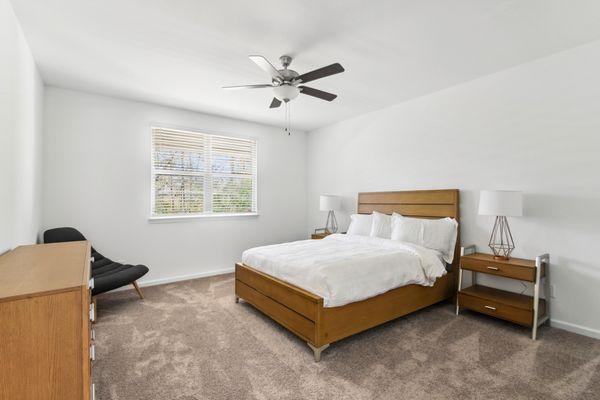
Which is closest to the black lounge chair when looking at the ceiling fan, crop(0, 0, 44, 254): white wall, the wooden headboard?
crop(0, 0, 44, 254): white wall

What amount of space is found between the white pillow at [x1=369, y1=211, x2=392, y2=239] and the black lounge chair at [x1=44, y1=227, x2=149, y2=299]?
2950mm

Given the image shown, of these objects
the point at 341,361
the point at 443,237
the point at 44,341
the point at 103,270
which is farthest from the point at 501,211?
the point at 103,270

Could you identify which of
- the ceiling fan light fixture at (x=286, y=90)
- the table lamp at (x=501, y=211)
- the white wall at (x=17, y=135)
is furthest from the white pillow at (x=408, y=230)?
the white wall at (x=17, y=135)

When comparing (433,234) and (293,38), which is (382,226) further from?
(293,38)

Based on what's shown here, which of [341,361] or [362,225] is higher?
[362,225]

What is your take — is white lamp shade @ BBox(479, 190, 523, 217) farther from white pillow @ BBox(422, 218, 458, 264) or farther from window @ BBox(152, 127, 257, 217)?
window @ BBox(152, 127, 257, 217)

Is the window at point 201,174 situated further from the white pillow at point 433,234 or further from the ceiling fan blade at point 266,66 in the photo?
the white pillow at point 433,234

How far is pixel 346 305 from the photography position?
7.89 feet

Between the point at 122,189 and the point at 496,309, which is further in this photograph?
the point at 122,189

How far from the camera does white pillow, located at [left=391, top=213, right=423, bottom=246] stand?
3.48 meters

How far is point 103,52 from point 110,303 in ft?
9.01

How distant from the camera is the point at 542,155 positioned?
289cm

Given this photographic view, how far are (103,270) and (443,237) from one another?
13.0ft

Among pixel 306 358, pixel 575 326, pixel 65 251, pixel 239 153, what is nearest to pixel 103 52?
pixel 65 251
